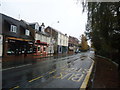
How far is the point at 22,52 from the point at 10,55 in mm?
3630

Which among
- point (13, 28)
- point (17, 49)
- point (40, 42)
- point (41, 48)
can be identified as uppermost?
point (13, 28)

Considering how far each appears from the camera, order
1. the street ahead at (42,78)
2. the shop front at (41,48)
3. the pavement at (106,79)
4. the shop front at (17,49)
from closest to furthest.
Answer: the pavement at (106,79) → the street ahead at (42,78) → the shop front at (17,49) → the shop front at (41,48)

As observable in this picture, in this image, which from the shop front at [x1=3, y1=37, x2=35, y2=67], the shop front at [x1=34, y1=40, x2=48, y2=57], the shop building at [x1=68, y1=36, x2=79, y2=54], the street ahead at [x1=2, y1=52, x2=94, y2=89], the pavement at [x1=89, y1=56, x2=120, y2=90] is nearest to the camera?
the pavement at [x1=89, y1=56, x2=120, y2=90]

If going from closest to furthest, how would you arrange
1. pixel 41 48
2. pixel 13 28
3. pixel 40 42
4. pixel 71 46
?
pixel 13 28 < pixel 40 42 < pixel 41 48 < pixel 71 46

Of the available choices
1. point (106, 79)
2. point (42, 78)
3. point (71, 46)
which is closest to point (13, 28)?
point (42, 78)

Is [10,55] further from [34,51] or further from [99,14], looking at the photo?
[99,14]

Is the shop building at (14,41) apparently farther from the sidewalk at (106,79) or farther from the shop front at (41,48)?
the sidewalk at (106,79)

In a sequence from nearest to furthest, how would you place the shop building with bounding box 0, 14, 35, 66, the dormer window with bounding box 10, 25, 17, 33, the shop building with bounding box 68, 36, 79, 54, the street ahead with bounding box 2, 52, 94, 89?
the street ahead with bounding box 2, 52, 94, 89 < the shop building with bounding box 0, 14, 35, 66 < the dormer window with bounding box 10, 25, 17, 33 < the shop building with bounding box 68, 36, 79, 54

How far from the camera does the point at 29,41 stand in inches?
1045

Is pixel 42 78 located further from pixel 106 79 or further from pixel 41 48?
pixel 41 48

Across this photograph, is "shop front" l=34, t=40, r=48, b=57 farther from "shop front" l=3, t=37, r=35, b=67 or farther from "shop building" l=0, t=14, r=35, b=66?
"shop building" l=0, t=14, r=35, b=66

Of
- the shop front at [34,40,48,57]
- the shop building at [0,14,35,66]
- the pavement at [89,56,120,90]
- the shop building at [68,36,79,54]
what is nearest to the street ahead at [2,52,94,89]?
the pavement at [89,56,120,90]

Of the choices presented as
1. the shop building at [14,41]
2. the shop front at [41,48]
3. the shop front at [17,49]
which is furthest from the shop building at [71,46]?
the shop building at [14,41]

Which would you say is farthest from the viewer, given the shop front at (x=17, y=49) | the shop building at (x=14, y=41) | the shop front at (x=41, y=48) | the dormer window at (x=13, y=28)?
the shop front at (x=41, y=48)
